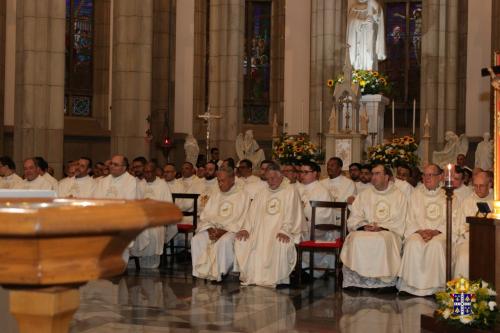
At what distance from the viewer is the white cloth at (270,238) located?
35.8 feet

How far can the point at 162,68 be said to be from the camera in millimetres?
24953

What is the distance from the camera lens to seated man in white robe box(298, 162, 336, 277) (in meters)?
12.0

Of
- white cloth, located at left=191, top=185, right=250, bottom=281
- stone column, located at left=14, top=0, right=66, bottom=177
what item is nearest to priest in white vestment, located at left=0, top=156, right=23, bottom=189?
stone column, located at left=14, top=0, right=66, bottom=177

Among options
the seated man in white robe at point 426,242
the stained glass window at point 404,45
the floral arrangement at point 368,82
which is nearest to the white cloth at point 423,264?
the seated man in white robe at point 426,242

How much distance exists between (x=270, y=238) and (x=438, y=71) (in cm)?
1277

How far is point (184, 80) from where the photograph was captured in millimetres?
25375

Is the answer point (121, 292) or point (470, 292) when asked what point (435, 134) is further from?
point (470, 292)

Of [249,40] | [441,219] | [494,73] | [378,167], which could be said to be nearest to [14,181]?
[378,167]

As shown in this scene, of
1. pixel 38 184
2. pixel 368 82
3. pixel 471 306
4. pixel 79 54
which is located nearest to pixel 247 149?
pixel 368 82

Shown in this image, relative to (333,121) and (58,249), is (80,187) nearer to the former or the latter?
(333,121)

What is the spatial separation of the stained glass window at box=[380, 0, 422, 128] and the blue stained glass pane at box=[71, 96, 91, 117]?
10315 millimetres

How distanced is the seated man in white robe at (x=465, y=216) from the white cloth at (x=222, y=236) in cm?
283

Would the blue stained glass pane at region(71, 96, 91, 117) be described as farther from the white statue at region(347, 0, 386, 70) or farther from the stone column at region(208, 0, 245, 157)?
the white statue at region(347, 0, 386, 70)

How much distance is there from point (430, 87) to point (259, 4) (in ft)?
30.3
